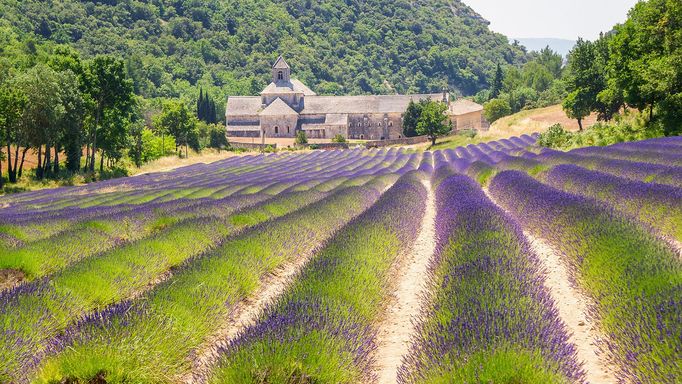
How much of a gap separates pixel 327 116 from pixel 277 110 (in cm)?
767

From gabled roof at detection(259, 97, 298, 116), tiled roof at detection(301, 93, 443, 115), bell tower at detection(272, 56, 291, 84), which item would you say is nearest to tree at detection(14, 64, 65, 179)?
gabled roof at detection(259, 97, 298, 116)

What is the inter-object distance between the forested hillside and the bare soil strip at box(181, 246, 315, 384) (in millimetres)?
111428

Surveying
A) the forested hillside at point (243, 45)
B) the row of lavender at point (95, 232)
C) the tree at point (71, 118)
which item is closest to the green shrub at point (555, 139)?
the row of lavender at point (95, 232)

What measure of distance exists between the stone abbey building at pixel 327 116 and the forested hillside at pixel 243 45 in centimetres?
3021

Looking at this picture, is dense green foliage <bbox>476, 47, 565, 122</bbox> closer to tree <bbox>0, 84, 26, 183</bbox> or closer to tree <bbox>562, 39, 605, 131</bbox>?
tree <bbox>562, 39, 605, 131</bbox>

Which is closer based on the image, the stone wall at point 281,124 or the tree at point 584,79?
the tree at point 584,79

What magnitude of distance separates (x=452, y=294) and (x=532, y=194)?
251 inches

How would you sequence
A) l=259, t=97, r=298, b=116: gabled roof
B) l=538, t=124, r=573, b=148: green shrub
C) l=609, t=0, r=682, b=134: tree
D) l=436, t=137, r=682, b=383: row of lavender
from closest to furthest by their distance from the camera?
l=436, t=137, r=682, b=383: row of lavender, l=609, t=0, r=682, b=134: tree, l=538, t=124, r=573, b=148: green shrub, l=259, t=97, r=298, b=116: gabled roof

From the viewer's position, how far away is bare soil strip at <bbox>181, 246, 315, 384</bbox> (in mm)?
4219

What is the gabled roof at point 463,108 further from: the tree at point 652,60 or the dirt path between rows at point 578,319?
the dirt path between rows at point 578,319

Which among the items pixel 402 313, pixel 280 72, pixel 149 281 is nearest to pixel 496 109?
pixel 280 72

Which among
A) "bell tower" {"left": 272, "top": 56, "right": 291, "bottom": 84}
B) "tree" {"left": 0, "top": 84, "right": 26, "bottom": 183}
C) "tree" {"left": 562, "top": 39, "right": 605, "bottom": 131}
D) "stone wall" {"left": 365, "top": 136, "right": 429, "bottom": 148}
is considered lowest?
"stone wall" {"left": 365, "top": 136, "right": 429, "bottom": 148}

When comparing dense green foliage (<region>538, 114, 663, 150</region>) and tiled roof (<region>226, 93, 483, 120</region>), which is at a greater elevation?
tiled roof (<region>226, 93, 483, 120</region>)

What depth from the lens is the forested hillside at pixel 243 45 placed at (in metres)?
124
